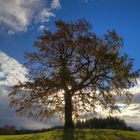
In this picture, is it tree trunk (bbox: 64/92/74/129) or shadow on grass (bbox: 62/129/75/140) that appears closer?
shadow on grass (bbox: 62/129/75/140)

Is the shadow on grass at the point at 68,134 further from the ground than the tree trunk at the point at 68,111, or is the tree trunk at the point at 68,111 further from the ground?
the tree trunk at the point at 68,111

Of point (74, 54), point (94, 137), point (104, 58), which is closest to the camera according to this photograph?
point (94, 137)

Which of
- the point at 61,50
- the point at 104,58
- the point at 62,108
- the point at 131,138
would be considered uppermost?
the point at 61,50

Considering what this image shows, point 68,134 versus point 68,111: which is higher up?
point 68,111

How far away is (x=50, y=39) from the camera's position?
42719mm

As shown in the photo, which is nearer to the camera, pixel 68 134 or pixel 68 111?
pixel 68 134

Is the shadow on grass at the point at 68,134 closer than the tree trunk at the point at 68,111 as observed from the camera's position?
Yes

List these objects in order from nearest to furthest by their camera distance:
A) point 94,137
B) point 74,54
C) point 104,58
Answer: point 94,137 → point 104,58 → point 74,54

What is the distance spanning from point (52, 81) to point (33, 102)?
4549mm

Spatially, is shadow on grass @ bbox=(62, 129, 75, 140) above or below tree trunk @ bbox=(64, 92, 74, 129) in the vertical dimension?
below

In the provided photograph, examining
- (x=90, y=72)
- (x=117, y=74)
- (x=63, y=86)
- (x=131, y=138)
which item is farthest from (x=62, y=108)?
(x=131, y=138)

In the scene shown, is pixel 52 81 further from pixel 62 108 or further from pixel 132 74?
pixel 132 74

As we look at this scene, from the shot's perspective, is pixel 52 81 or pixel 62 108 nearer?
pixel 52 81

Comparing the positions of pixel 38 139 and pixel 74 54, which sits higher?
pixel 74 54
